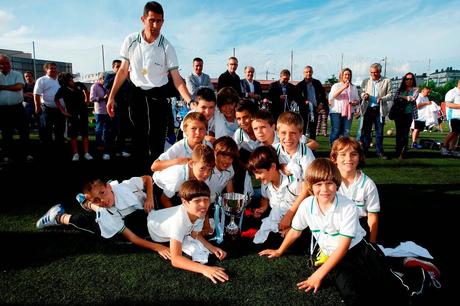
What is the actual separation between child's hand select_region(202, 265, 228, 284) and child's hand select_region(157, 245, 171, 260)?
38cm

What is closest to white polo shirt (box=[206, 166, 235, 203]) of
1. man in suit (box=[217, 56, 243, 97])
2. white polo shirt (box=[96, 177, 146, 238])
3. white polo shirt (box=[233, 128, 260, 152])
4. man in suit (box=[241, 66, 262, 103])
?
white polo shirt (box=[233, 128, 260, 152])

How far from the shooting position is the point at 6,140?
5.40 metres

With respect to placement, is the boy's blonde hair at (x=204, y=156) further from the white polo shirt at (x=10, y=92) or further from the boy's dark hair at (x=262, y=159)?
the white polo shirt at (x=10, y=92)

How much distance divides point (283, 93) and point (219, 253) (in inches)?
215

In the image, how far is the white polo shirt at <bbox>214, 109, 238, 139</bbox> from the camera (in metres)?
3.81

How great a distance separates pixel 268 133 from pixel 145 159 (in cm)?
155

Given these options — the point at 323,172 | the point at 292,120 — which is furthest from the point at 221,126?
the point at 323,172

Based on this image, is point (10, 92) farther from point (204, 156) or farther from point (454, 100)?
point (454, 100)

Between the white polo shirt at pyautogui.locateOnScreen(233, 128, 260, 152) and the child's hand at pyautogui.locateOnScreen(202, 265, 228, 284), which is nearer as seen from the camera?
the child's hand at pyautogui.locateOnScreen(202, 265, 228, 284)

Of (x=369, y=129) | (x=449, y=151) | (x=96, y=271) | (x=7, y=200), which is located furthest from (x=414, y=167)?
(x=7, y=200)

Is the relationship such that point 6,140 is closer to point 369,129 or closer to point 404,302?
point 404,302

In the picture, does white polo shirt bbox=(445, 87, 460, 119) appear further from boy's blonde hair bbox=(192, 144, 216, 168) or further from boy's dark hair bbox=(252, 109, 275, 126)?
boy's blonde hair bbox=(192, 144, 216, 168)

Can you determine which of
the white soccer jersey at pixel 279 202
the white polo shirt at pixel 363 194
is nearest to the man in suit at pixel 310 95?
the white soccer jersey at pixel 279 202

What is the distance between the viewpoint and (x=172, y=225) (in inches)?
95.0
